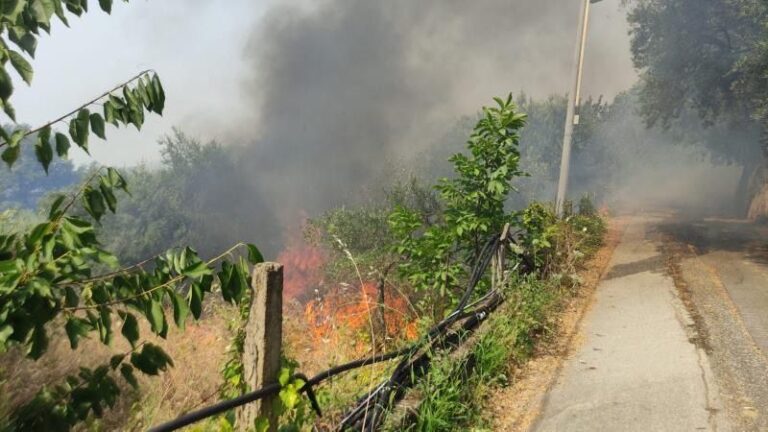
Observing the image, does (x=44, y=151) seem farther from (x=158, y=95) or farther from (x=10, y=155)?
(x=158, y=95)

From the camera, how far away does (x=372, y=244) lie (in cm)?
2567

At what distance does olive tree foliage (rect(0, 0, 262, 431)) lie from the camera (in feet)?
4.17

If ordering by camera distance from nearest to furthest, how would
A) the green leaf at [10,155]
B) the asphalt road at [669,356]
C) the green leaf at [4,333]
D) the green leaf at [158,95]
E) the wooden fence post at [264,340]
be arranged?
the green leaf at [4,333] → the green leaf at [10,155] → the green leaf at [158,95] → the wooden fence post at [264,340] → the asphalt road at [669,356]

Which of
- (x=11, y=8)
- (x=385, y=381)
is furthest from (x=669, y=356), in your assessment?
(x=11, y=8)

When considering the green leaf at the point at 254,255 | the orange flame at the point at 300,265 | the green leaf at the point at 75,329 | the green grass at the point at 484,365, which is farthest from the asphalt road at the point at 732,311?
the orange flame at the point at 300,265

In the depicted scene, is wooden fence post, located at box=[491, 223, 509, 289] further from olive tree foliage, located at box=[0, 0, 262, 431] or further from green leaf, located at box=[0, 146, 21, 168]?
green leaf, located at box=[0, 146, 21, 168]

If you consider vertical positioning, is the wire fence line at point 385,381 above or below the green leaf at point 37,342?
below

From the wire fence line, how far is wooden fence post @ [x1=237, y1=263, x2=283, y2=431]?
0.20 ft

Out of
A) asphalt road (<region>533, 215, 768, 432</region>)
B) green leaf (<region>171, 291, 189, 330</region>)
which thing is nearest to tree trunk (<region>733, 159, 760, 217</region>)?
asphalt road (<region>533, 215, 768, 432</region>)

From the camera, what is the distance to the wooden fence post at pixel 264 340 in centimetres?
220

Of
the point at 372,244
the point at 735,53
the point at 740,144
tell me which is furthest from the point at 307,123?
the point at 735,53

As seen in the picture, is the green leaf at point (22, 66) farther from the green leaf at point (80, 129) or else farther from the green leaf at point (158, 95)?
the green leaf at point (158, 95)

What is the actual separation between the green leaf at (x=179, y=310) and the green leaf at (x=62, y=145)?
1.87 feet

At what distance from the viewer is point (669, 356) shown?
190 inches
